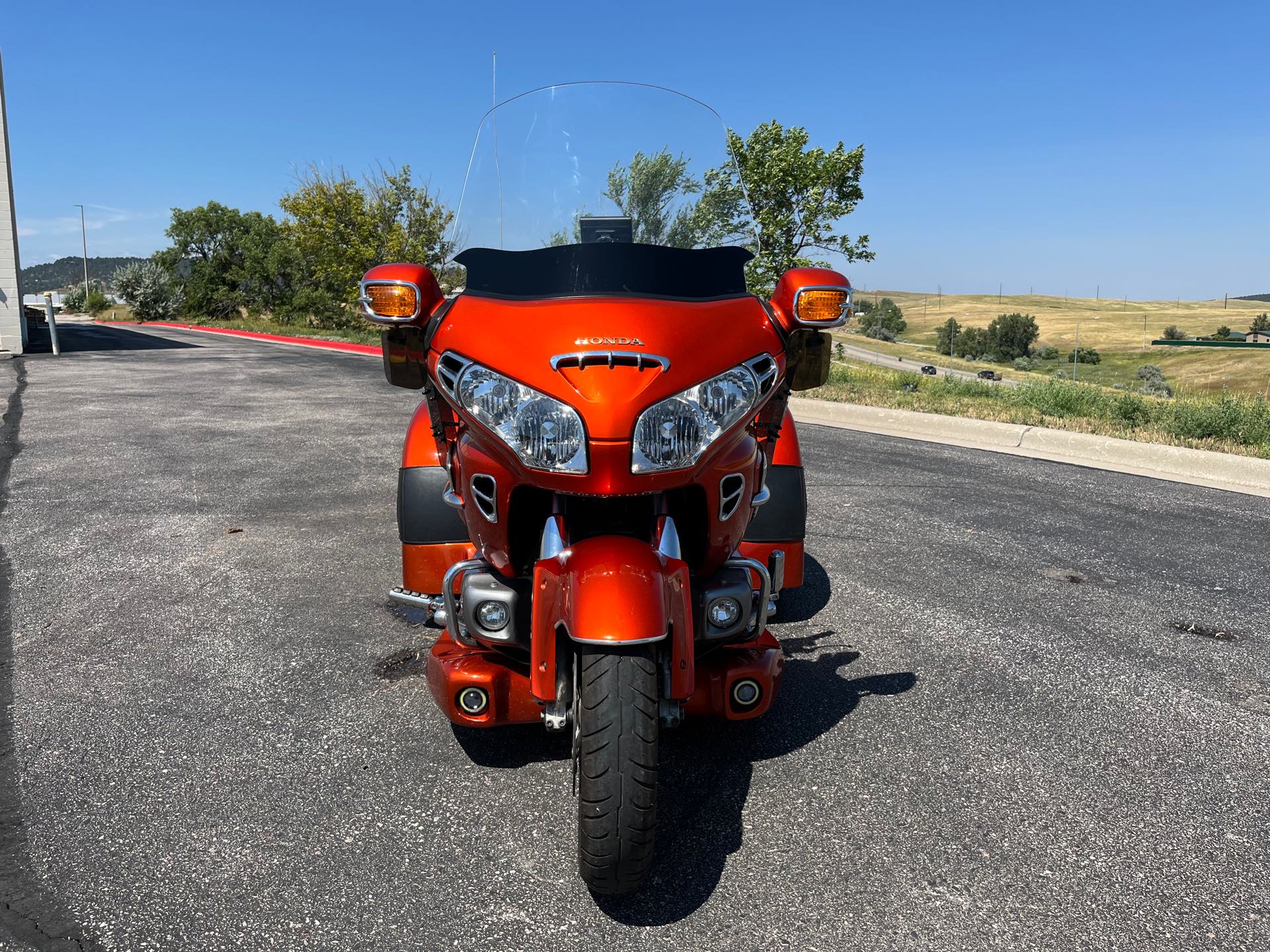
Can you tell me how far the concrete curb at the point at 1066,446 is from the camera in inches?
303

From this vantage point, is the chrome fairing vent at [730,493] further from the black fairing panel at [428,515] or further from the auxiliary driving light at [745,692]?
the black fairing panel at [428,515]

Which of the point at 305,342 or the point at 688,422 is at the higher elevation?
the point at 688,422

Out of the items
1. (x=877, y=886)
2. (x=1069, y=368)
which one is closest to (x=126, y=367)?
(x=877, y=886)

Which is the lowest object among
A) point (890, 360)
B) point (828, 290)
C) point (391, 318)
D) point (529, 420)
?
point (890, 360)

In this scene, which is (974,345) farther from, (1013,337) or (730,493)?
(730,493)

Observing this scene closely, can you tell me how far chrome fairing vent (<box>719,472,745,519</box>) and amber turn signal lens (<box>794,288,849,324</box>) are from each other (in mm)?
568

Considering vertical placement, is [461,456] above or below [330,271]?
below

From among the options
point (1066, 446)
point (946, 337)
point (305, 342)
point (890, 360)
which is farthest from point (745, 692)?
point (946, 337)

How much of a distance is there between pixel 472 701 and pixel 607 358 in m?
1.17

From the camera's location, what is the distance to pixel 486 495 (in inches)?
103

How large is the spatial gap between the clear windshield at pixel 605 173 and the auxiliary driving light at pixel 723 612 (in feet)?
4.25

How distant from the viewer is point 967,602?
187 inches

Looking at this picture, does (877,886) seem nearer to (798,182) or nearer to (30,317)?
(798,182)

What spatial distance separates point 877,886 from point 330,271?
35.2 metres
